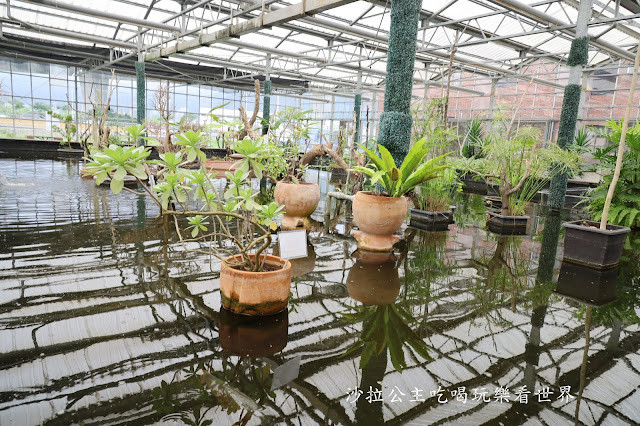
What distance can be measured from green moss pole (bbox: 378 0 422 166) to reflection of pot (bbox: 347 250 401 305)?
5.50ft

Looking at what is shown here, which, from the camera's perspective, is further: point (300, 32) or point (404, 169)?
point (300, 32)

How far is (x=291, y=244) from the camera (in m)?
2.81

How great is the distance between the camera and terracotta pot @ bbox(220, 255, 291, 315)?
2375 millimetres

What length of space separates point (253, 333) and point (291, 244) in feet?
2.51

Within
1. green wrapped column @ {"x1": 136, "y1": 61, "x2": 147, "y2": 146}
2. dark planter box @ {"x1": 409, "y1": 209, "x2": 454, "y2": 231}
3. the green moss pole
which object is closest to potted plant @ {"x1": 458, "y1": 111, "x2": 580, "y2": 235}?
dark planter box @ {"x1": 409, "y1": 209, "x2": 454, "y2": 231}

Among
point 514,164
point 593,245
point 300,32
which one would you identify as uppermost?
point 300,32

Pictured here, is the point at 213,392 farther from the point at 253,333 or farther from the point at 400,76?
the point at 400,76

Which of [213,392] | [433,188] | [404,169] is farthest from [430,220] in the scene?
[213,392]

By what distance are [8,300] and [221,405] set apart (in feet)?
5.56

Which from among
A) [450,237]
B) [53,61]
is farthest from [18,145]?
[450,237]

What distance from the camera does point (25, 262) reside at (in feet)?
10.1

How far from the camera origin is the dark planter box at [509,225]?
5.38m

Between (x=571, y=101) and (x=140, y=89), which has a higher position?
(x=140, y=89)

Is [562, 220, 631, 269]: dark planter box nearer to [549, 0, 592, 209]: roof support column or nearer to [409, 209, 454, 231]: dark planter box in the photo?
[409, 209, 454, 231]: dark planter box
